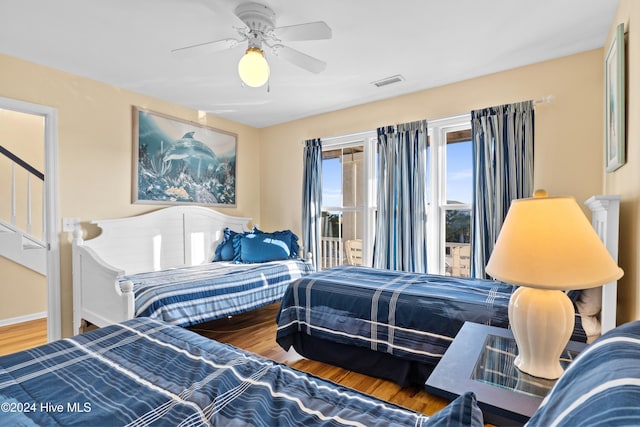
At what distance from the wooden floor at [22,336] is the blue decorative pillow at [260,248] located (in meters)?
1.99

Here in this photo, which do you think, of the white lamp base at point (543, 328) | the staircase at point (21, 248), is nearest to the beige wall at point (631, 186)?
the white lamp base at point (543, 328)

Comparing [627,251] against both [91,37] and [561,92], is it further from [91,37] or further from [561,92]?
[91,37]

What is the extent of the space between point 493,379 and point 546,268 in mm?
437

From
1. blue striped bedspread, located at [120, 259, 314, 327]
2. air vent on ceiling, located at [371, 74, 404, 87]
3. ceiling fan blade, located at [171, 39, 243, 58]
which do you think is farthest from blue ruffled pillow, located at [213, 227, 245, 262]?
air vent on ceiling, located at [371, 74, 404, 87]

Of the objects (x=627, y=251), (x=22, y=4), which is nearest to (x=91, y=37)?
(x=22, y=4)

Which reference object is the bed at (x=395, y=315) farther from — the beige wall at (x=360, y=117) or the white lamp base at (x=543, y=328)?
the beige wall at (x=360, y=117)

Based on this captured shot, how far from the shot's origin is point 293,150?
4480mm

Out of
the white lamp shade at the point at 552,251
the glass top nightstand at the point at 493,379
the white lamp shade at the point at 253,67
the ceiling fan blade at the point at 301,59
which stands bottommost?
the glass top nightstand at the point at 493,379

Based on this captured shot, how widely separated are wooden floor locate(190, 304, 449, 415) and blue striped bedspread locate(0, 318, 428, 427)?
120 cm

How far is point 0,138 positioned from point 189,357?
4.56 metres

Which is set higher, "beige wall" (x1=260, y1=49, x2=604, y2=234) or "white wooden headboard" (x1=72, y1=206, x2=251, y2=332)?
"beige wall" (x1=260, y1=49, x2=604, y2=234)

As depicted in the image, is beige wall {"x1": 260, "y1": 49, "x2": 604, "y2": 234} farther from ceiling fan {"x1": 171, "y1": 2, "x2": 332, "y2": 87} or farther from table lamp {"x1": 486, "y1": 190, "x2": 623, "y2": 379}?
table lamp {"x1": 486, "y1": 190, "x2": 623, "y2": 379}

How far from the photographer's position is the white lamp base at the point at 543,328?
1.09m

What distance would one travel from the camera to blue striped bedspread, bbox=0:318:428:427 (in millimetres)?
844
